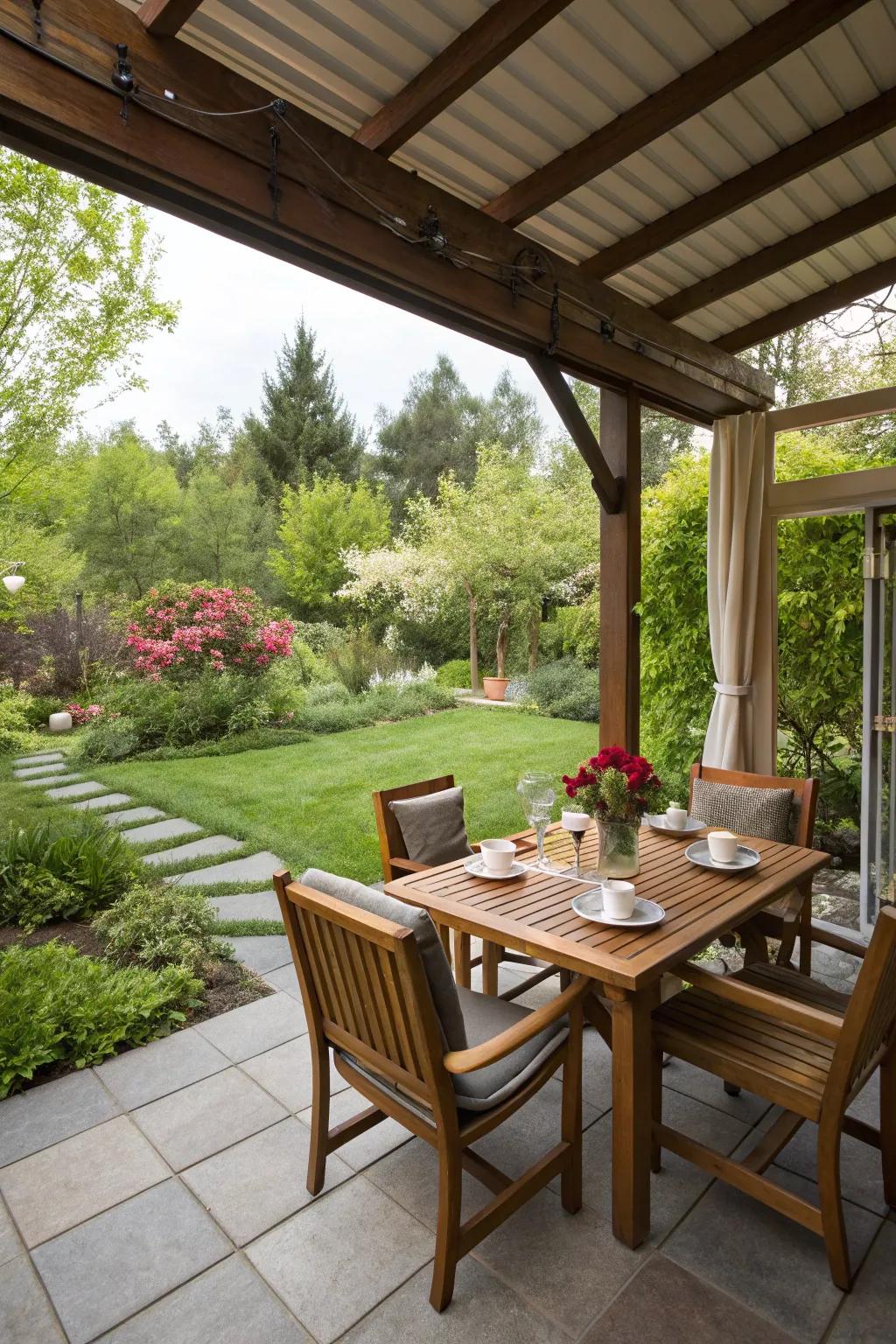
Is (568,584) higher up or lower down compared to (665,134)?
lower down

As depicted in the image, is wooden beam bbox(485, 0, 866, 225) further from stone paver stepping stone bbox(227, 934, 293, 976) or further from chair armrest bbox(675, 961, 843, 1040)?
stone paver stepping stone bbox(227, 934, 293, 976)

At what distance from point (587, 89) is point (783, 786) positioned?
253 centimetres

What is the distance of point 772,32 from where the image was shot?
2281 mm

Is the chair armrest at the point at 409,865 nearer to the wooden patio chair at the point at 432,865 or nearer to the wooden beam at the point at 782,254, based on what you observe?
the wooden patio chair at the point at 432,865

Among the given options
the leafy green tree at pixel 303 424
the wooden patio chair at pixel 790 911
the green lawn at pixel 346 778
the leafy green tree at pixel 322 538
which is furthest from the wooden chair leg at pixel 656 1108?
the leafy green tree at pixel 303 424

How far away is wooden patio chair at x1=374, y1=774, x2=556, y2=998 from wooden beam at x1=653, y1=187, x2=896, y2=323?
104 inches

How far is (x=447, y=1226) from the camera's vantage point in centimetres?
147

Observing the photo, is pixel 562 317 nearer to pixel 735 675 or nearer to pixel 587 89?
pixel 587 89

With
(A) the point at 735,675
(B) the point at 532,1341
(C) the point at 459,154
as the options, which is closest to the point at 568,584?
(A) the point at 735,675

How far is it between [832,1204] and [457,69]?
2.94 metres

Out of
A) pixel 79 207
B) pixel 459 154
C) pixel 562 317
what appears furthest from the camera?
pixel 79 207

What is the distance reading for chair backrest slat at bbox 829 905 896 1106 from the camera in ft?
4.67

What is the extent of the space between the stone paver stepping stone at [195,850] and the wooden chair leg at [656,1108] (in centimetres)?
295

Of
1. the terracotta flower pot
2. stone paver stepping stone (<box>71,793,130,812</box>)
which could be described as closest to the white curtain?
stone paver stepping stone (<box>71,793,130,812</box>)
